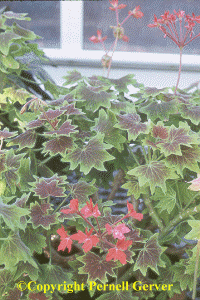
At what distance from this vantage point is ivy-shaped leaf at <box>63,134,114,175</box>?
27.5 inches

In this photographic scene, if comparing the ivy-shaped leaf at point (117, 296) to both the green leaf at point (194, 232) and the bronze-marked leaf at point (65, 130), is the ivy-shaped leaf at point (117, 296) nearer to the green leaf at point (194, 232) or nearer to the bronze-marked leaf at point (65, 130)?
the green leaf at point (194, 232)

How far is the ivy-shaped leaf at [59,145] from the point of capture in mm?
698

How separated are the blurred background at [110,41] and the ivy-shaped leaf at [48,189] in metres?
2.28

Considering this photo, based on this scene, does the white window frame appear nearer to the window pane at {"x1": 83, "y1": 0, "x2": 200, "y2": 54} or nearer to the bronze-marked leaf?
the window pane at {"x1": 83, "y1": 0, "x2": 200, "y2": 54}

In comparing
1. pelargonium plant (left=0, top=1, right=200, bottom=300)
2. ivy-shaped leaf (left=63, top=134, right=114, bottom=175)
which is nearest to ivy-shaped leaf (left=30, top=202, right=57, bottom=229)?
pelargonium plant (left=0, top=1, right=200, bottom=300)

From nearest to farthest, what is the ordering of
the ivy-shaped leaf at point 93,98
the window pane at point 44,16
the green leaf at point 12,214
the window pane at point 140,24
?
the green leaf at point 12,214, the ivy-shaped leaf at point 93,98, the window pane at point 140,24, the window pane at point 44,16

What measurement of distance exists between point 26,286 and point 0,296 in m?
0.06

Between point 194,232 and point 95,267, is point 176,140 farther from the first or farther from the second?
point 95,267

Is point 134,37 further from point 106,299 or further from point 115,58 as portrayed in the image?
point 106,299

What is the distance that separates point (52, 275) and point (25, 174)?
0.23 meters

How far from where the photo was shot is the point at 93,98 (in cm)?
89

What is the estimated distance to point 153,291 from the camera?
884 mm

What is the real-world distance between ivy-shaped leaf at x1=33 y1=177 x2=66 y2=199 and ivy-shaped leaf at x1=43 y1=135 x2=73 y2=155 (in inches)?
2.5

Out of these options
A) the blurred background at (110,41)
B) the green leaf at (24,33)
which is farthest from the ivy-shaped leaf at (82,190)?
the blurred background at (110,41)
